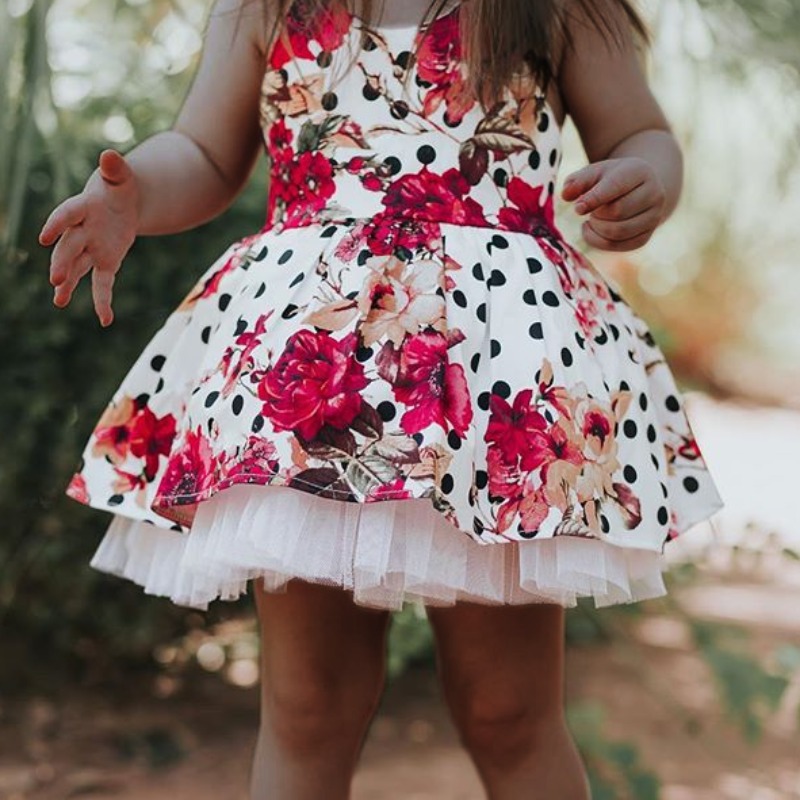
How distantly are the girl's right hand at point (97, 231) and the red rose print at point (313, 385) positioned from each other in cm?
15

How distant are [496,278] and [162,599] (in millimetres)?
1212

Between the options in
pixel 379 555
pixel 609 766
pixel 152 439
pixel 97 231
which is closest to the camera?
pixel 379 555

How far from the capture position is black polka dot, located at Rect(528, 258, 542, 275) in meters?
1.03

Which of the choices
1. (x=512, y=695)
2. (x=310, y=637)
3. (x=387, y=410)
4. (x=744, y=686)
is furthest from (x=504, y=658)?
(x=744, y=686)

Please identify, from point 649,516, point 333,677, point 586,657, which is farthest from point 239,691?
point 649,516

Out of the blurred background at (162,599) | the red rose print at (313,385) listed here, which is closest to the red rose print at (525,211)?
the red rose print at (313,385)

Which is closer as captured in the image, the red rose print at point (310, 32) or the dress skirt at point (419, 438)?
the dress skirt at point (419, 438)

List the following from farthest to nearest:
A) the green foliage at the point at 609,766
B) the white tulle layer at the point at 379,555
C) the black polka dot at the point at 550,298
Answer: the green foliage at the point at 609,766
the black polka dot at the point at 550,298
the white tulle layer at the point at 379,555

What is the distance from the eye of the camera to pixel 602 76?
112 centimetres

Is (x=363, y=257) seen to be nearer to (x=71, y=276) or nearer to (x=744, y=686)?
(x=71, y=276)

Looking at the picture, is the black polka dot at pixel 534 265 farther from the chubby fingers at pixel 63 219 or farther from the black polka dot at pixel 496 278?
the chubby fingers at pixel 63 219

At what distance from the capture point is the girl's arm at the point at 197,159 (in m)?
1.02

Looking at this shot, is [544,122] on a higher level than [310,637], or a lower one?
higher

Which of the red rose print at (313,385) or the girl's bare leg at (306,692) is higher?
the red rose print at (313,385)
